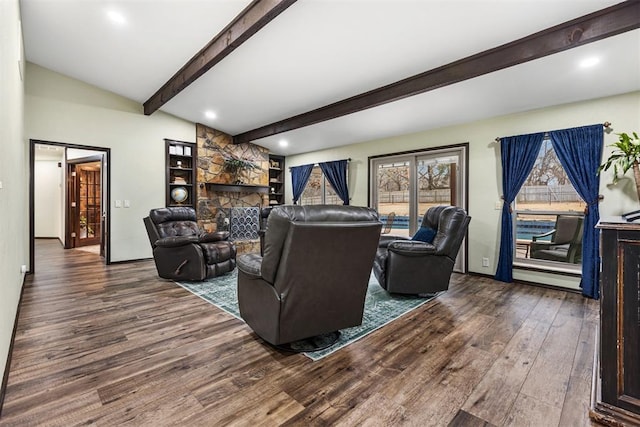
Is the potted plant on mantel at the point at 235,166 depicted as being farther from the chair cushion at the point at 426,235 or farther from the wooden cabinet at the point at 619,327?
the wooden cabinet at the point at 619,327

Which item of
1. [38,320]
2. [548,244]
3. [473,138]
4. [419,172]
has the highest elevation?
[473,138]

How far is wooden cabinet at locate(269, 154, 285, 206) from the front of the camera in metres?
8.02

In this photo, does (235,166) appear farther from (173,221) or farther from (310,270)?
(310,270)

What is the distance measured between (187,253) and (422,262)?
303cm

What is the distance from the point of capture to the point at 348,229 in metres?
2.00

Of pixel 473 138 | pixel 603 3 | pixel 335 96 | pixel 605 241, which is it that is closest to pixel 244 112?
pixel 335 96

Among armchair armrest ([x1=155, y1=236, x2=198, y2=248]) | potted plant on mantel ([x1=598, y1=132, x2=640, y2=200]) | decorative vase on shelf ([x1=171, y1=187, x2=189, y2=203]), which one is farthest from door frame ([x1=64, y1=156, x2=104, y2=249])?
potted plant on mantel ([x1=598, y1=132, x2=640, y2=200])

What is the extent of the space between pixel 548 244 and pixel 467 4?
3480 millimetres

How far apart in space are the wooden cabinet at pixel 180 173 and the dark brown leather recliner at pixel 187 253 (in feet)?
5.59

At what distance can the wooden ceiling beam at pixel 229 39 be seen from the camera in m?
2.59

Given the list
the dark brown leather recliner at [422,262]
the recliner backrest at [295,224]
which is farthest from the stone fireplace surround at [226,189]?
the recliner backrest at [295,224]

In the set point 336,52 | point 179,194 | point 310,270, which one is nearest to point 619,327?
point 310,270

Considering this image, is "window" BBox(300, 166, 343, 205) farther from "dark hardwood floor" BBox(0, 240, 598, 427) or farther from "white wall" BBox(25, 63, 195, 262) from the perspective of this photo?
"dark hardwood floor" BBox(0, 240, 598, 427)

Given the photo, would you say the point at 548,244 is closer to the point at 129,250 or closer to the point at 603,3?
the point at 603,3
